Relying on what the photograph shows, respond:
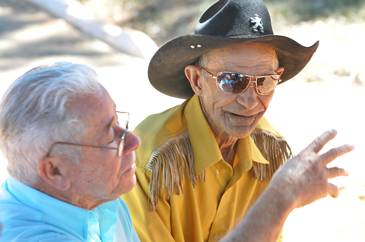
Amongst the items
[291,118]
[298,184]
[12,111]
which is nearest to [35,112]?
[12,111]

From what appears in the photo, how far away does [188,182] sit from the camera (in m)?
2.85

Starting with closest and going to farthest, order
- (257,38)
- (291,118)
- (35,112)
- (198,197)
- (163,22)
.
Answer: (35,112), (257,38), (198,197), (291,118), (163,22)

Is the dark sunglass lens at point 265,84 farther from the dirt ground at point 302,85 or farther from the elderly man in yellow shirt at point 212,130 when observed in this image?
the dirt ground at point 302,85

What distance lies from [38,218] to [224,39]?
3.17ft

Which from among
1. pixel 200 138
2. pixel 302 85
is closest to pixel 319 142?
pixel 200 138

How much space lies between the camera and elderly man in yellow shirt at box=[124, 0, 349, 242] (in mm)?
2760

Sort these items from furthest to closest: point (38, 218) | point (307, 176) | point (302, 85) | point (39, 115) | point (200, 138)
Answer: point (302, 85), point (200, 138), point (307, 176), point (38, 218), point (39, 115)

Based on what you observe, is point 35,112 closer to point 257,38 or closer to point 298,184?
point 298,184

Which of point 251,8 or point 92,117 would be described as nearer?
point 92,117

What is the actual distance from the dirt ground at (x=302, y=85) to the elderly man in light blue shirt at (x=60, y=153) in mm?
2522

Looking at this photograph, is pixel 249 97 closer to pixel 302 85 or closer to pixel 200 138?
pixel 200 138

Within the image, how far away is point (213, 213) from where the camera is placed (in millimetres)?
2936

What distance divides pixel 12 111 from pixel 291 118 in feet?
15.1

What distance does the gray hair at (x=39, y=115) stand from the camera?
194 cm
